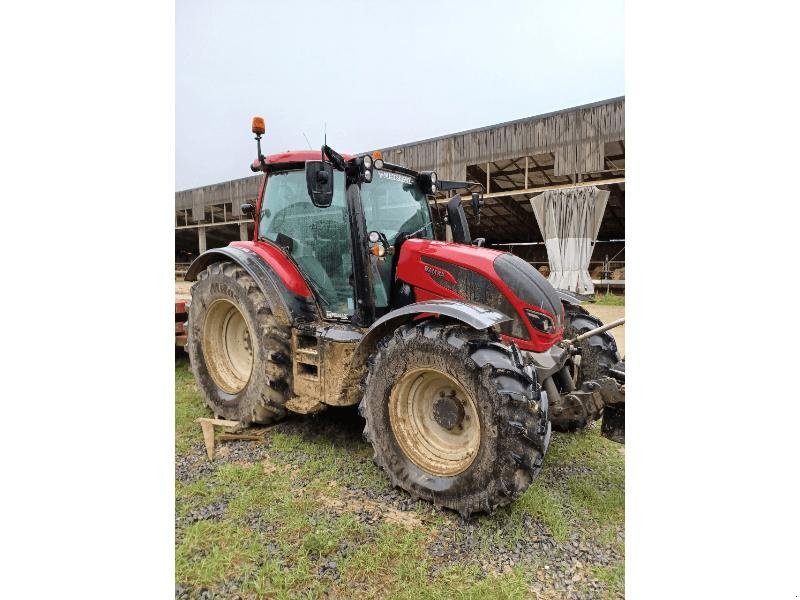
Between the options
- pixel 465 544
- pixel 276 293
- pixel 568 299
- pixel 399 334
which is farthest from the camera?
→ pixel 568 299

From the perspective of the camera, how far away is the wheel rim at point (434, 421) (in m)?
2.05

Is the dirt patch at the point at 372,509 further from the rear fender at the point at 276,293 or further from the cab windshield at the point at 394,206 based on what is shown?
the cab windshield at the point at 394,206

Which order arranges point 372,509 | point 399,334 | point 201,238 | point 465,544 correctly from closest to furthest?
point 465,544, point 372,509, point 399,334, point 201,238

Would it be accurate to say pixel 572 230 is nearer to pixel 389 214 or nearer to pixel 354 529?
pixel 389 214

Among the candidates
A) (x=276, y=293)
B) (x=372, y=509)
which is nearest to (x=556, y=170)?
(x=276, y=293)

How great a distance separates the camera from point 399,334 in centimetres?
214

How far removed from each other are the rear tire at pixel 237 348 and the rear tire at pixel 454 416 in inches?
30.8

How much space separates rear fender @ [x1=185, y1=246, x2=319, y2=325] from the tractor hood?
863 mm

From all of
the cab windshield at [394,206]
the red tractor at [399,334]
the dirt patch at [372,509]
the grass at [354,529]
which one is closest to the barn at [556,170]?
the red tractor at [399,334]

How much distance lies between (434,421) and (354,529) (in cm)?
64

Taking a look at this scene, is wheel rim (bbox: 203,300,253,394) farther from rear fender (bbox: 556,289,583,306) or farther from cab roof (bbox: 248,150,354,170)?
rear fender (bbox: 556,289,583,306)

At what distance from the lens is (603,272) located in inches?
426

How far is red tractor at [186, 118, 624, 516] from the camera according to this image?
1.89 meters
